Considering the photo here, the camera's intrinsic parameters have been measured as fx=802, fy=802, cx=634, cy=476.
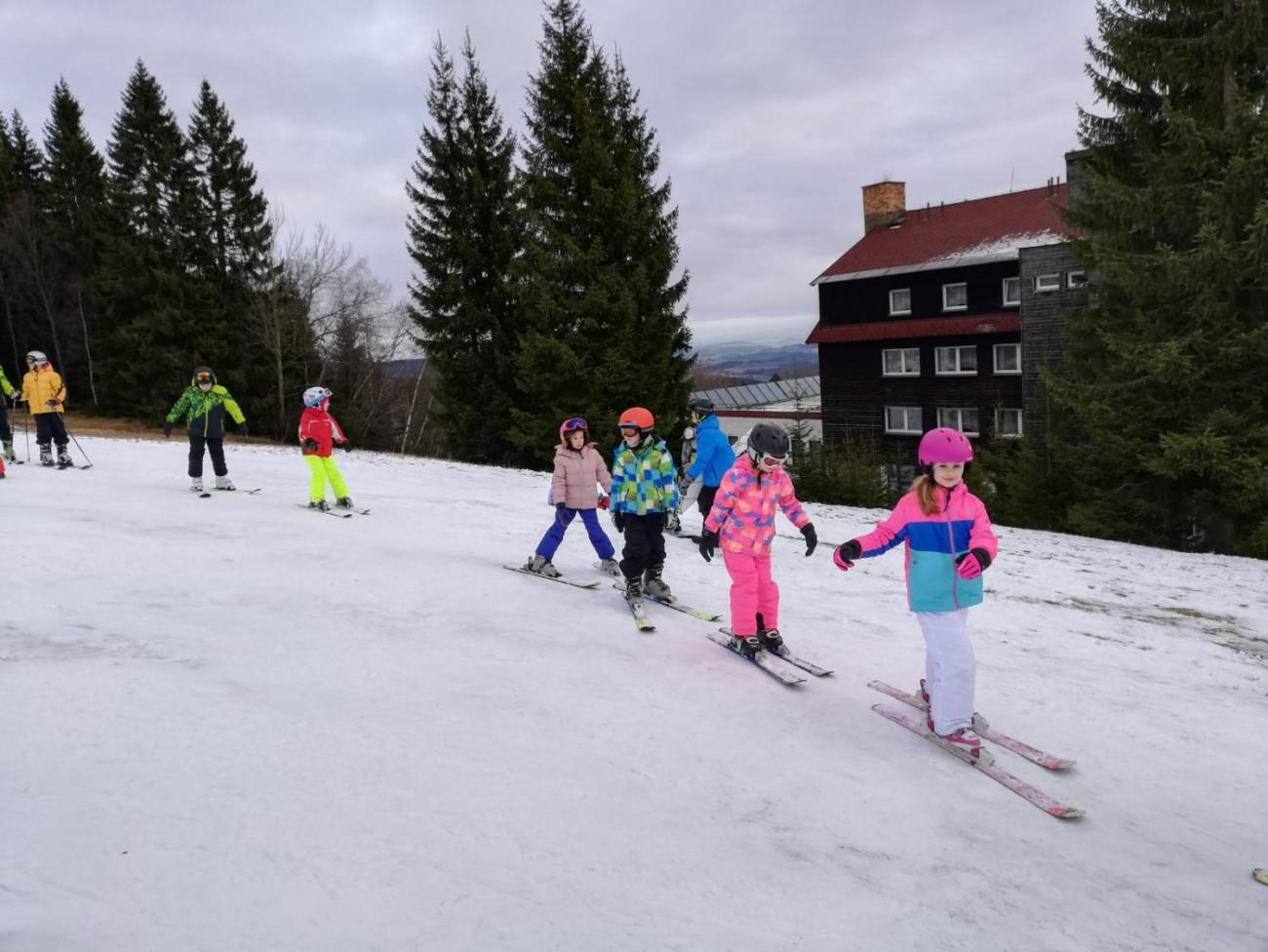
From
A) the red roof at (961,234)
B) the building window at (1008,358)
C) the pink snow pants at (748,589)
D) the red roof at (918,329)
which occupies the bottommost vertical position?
the pink snow pants at (748,589)

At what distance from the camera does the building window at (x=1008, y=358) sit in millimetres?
30547

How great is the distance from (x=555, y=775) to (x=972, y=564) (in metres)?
2.68

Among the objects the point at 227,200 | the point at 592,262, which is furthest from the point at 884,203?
the point at 227,200

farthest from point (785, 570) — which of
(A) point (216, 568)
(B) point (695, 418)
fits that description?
(A) point (216, 568)

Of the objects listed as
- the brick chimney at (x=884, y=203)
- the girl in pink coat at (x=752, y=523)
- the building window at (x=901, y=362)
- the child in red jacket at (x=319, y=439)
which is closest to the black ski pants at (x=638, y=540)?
the girl in pink coat at (x=752, y=523)

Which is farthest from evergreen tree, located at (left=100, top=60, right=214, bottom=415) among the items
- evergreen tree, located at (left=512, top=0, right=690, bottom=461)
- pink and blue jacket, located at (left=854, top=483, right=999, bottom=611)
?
pink and blue jacket, located at (left=854, top=483, right=999, bottom=611)

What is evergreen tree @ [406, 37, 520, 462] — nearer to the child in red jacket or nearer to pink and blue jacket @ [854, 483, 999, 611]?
the child in red jacket

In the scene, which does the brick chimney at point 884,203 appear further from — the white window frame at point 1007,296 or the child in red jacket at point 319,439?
the child in red jacket at point 319,439

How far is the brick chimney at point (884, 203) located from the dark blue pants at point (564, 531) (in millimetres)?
31924

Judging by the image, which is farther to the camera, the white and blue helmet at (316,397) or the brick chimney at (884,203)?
the brick chimney at (884,203)

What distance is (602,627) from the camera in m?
6.91

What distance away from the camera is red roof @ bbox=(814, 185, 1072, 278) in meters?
30.4

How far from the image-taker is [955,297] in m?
32.2

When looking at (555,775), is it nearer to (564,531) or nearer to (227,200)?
(564,531)
